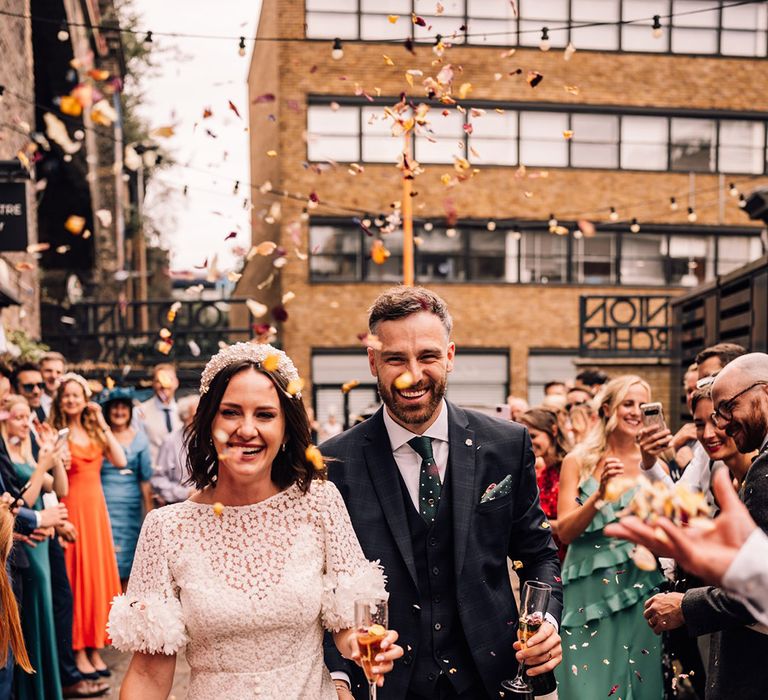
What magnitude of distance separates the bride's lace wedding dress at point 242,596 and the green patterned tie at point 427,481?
304 millimetres

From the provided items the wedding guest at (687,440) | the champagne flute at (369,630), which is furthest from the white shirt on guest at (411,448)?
the wedding guest at (687,440)

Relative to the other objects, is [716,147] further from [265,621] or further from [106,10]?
[265,621]

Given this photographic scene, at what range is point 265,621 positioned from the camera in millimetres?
2516

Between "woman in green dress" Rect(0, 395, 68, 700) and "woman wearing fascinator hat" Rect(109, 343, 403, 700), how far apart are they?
2813mm

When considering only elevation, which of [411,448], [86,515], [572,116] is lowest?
[86,515]

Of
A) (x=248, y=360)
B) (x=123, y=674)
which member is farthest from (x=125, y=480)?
(x=248, y=360)

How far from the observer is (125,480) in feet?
24.0

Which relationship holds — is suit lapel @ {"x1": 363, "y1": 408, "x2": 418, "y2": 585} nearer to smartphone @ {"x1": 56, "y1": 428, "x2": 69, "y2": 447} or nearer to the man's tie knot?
the man's tie knot

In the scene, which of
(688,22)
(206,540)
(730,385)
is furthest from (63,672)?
(688,22)

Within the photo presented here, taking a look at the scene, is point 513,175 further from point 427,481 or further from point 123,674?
point 427,481

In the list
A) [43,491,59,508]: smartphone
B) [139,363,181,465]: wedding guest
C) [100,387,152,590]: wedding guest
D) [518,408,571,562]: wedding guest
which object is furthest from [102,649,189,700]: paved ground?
[518,408,571,562]: wedding guest

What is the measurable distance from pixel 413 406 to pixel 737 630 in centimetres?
139

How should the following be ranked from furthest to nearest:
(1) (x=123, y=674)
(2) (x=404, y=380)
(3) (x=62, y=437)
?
(1) (x=123, y=674) < (3) (x=62, y=437) < (2) (x=404, y=380)

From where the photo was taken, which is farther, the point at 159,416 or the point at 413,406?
the point at 159,416
